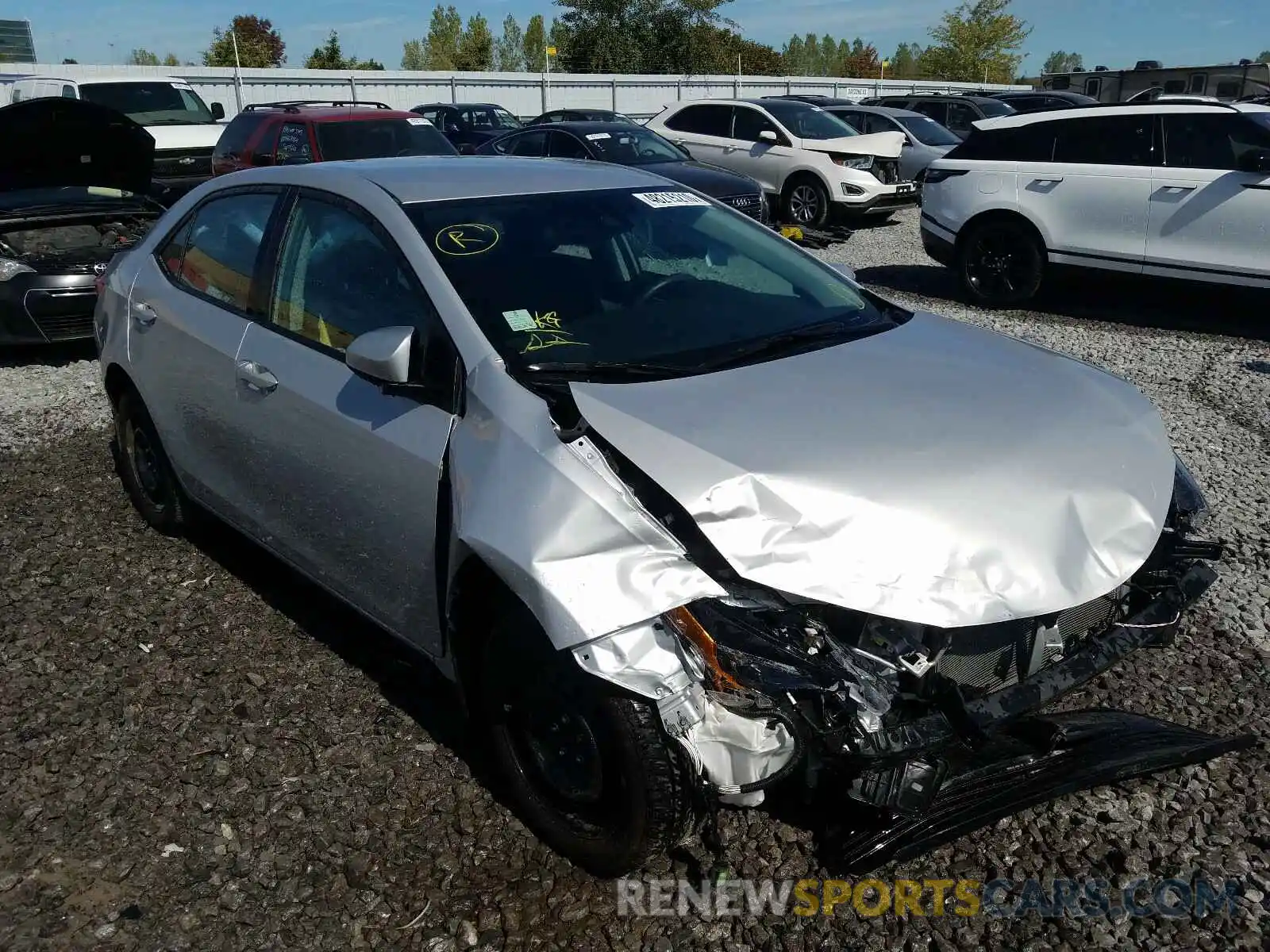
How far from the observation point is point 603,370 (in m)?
2.91

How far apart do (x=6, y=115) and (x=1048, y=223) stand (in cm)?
830

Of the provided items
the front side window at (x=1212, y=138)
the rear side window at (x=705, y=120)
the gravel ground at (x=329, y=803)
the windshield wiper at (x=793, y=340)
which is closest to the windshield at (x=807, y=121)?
the rear side window at (x=705, y=120)

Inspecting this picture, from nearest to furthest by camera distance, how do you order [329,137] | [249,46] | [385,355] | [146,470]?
[385,355]
[146,470]
[329,137]
[249,46]

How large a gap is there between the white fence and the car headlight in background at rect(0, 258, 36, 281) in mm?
21576

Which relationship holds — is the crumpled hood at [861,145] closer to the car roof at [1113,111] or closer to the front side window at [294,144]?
the car roof at [1113,111]

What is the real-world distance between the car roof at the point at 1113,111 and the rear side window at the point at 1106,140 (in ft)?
0.20

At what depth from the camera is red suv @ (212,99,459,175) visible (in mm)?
11336

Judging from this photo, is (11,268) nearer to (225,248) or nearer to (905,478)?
(225,248)

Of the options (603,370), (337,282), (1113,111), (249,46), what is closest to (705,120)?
(1113,111)

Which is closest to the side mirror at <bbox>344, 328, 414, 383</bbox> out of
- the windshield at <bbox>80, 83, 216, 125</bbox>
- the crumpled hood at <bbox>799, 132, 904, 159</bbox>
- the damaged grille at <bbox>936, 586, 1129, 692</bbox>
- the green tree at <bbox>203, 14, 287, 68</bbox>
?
the damaged grille at <bbox>936, 586, 1129, 692</bbox>

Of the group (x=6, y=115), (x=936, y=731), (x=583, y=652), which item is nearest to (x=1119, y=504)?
(x=936, y=731)

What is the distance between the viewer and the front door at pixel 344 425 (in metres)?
2.89

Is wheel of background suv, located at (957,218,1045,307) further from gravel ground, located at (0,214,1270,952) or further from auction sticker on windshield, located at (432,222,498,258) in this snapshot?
auction sticker on windshield, located at (432,222,498,258)

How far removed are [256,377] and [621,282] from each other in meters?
1.27
